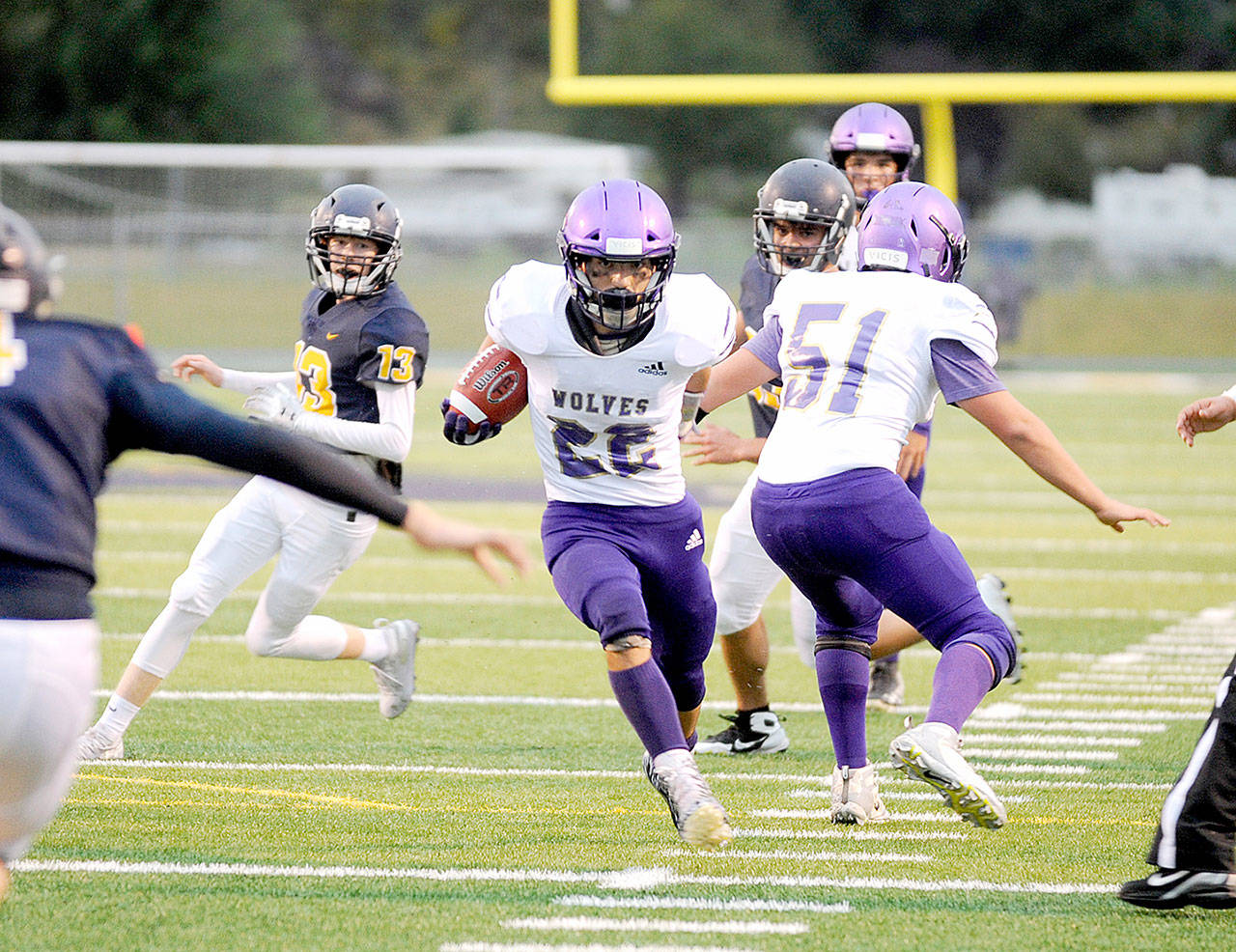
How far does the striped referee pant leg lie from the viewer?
3.61m

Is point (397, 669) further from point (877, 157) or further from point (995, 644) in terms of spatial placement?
point (877, 157)

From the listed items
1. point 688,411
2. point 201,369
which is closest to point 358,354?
point 201,369

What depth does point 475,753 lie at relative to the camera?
5324 mm

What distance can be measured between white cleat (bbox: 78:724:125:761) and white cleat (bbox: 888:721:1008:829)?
2.32 m

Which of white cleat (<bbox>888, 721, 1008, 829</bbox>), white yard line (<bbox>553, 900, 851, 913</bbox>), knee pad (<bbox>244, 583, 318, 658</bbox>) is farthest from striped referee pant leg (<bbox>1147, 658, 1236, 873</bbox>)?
knee pad (<bbox>244, 583, 318, 658</bbox>)

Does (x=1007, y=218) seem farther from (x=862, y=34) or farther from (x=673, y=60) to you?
(x=862, y=34)

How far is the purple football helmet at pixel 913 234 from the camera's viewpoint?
4406 millimetres

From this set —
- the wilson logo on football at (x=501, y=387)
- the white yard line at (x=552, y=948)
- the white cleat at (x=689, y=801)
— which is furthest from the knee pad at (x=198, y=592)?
the white yard line at (x=552, y=948)

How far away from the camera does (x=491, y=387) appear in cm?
450

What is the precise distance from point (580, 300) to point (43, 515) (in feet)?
6.10

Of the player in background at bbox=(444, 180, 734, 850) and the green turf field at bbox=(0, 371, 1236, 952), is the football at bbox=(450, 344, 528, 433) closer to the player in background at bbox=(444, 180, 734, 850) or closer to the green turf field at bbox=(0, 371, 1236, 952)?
the player in background at bbox=(444, 180, 734, 850)

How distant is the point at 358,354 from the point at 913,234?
1.69 metres

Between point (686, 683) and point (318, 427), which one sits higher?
point (318, 427)

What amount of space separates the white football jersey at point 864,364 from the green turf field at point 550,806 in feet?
3.02
